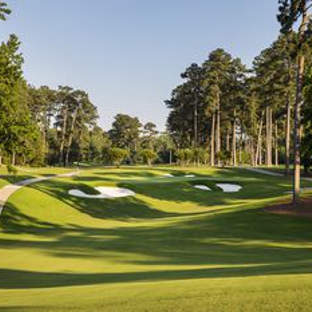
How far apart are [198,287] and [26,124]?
71.7ft

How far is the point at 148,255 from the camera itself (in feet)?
54.6

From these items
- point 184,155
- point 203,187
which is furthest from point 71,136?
point 203,187

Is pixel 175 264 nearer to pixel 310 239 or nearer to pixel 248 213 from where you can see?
pixel 310 239

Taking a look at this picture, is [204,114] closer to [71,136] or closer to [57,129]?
[71,136]

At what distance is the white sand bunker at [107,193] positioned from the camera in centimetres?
3984

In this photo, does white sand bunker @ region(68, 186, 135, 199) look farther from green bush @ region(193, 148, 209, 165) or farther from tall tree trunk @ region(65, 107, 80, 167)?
tall tree trunk @ region(65, 107, 80, 167)

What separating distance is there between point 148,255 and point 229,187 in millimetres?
32687

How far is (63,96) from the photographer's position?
112 meters

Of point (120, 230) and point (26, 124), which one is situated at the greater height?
point (26, 124)

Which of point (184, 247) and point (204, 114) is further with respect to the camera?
point (204, 114)

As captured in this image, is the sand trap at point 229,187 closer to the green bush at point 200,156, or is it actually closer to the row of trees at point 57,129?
the row of trees at point 57,129

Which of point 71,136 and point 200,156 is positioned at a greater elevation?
point 71,136

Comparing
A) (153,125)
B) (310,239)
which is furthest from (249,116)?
(310,239)

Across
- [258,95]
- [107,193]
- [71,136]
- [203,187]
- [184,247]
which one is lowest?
[184,247]
